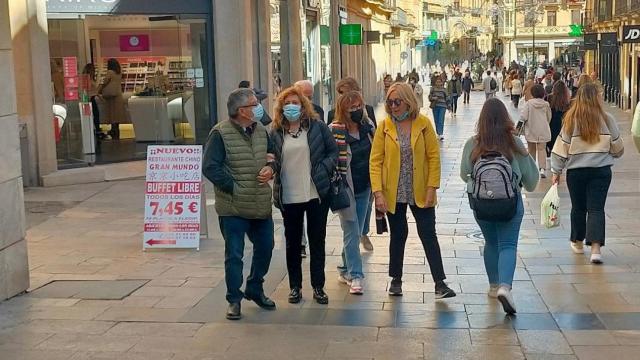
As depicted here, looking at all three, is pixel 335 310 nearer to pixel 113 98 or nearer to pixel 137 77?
pixel 113 98

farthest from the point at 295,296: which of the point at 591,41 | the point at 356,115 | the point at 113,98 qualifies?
the point at 591,41

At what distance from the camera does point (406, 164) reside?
683 centimetres

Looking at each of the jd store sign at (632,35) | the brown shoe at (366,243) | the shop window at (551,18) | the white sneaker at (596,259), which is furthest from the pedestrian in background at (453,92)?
the shop window at (551,18)

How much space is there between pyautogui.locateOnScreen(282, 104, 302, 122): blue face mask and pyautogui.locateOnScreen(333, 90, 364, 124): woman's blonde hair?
3.04 ft

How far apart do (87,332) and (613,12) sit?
117 feet

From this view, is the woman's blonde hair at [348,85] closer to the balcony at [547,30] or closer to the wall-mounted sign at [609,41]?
the wall-mounted sign at [609,41]

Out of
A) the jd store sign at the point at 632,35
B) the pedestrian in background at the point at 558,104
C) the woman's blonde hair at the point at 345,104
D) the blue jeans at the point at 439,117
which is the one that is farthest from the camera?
the jd store sign at the point at 632,35

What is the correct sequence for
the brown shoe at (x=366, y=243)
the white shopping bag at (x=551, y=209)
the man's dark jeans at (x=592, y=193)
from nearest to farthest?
the white shopping bag at (x=551, y=209) → the man's dark jeans at (x=592, y=193) → the brown shoe at (x=366, y=243)

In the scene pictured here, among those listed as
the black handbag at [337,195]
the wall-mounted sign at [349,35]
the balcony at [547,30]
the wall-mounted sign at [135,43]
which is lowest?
the black handbag at [337,195]

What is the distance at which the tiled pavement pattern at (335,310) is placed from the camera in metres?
5.76

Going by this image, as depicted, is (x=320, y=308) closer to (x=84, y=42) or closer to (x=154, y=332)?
(x=154, y=332)

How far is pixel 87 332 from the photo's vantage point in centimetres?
622

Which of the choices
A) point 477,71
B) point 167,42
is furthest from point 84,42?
point 477,71

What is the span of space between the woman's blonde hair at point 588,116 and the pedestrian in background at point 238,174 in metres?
3.15
